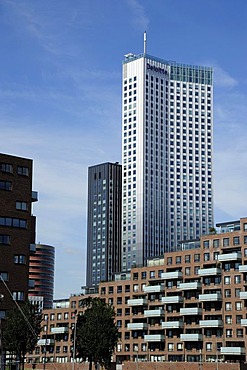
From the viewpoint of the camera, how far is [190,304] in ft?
531

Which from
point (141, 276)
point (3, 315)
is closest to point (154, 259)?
point (141, 276)

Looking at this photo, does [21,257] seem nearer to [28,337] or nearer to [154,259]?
[28,337]

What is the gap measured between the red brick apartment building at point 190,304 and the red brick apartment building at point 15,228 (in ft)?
137

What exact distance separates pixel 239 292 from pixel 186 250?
19.9m

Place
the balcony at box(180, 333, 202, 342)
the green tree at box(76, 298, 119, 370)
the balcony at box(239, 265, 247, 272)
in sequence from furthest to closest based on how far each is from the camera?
Answer: the balcony at box(180, 333, 202, 342) → the balcony at box(239, 265, 247, 272) → the green tree at box(76, 298, 119, 370)

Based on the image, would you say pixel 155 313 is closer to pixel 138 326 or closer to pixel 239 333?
pixel 138 326

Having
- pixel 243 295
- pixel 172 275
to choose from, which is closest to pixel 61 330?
pixel 172 275

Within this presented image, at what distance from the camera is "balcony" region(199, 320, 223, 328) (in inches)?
5984

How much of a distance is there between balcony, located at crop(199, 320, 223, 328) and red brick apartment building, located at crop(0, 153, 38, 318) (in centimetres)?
5492

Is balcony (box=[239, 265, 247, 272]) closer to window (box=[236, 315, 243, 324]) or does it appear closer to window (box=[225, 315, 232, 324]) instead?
window (box=[236, 315, 243, 324])

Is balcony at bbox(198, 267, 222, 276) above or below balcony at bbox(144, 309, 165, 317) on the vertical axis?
above

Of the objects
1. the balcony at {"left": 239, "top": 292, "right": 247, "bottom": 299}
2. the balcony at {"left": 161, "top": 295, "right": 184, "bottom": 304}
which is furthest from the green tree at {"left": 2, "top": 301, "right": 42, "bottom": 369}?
the balcony at {"left": 161, "top": 295, "right": 184, "bottom": 304}

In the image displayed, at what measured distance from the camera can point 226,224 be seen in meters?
160

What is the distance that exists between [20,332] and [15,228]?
18645 millimetres
